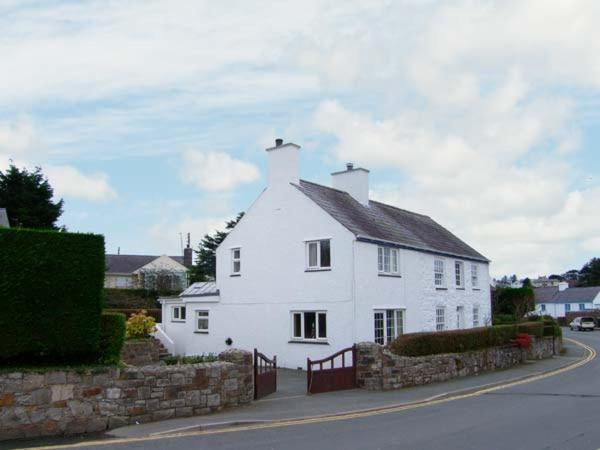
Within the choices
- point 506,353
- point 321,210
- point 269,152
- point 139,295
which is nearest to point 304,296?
point 321,210

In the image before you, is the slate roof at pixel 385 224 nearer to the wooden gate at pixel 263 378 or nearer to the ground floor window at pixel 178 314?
the wooden gate at pixel 263 378

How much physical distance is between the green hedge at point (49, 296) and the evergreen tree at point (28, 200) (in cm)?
3826

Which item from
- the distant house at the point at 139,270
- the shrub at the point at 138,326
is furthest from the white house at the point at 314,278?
the distant house at the point at 139,270

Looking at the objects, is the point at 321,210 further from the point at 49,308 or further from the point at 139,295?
the point at 139,295

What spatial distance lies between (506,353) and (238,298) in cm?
1195

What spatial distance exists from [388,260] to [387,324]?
276cm

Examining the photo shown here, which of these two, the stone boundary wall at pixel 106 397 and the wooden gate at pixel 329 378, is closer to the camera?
the stone boundary wall at pixel 106 397

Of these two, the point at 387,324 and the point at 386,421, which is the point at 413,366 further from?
the point at 387,324

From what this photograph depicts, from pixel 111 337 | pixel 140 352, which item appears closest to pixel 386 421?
pixel 111 337

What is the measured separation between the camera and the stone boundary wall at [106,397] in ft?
37.6

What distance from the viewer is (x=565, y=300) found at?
320 ft

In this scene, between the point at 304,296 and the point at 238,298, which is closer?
the point at 304,296

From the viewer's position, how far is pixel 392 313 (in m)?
26.5

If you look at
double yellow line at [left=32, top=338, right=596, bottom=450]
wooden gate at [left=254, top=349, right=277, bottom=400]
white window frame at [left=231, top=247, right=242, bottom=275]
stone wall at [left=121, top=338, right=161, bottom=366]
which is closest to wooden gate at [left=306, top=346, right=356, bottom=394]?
wooden gate at [left=254, top=349, right=277, bottom=400]
